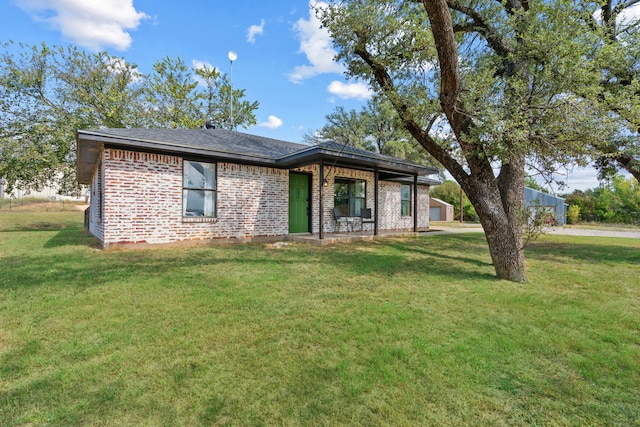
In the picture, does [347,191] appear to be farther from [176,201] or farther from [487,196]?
[487,196]

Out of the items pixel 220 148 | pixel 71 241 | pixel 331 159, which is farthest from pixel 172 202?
pixel 331 159

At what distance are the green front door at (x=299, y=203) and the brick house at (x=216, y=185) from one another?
36 mm

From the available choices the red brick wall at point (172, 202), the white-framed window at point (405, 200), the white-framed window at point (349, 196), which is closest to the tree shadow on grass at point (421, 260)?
the white-framed window at point (349, 196)

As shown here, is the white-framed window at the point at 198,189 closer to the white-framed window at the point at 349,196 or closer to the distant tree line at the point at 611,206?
the white-framed window at the point at 349,196

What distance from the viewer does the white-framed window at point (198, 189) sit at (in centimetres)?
884

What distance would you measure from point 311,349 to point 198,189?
7308 millimetres

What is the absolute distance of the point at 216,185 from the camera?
927 cm

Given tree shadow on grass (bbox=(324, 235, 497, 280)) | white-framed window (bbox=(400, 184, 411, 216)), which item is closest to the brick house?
tree shadow on grass (bbox=(324, 235, 497, 280))

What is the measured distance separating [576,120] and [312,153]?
589cm

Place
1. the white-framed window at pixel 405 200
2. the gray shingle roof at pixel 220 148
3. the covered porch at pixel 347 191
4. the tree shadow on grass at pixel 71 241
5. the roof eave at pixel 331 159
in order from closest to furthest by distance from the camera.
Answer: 1. the gray shingle roof at pixel 220 148
2. the tree shadow on grass at pixel 71 241
3. the roof eave at pixel 331 159
4. the covered porch at pixel 347 191
5. the white-framed window at pixel 405 200

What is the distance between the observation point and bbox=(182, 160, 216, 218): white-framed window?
884cm

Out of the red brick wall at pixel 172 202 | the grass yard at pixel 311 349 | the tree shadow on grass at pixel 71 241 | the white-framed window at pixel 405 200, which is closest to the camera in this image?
the grass yard at pixel 311 349

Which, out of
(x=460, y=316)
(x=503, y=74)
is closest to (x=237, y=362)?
(x=460, y=316)

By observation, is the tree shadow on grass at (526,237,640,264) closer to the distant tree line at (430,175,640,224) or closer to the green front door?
the green front door
